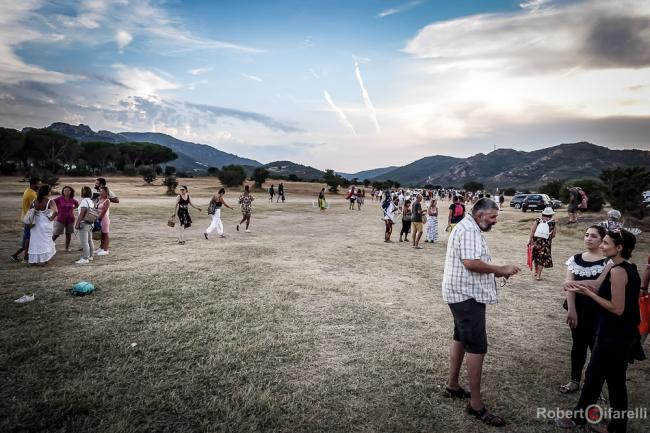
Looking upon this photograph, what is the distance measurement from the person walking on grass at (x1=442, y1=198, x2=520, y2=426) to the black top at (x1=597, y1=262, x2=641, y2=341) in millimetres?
1019

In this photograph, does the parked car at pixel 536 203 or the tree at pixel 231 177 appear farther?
the tree at pixel 231 177

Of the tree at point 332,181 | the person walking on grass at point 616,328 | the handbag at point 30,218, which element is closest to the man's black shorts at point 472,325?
the person walking on grass at point 616,328

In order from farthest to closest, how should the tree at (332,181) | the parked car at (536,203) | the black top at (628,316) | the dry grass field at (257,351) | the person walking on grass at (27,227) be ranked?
the tree at (332,181)
the parked car at (536,203)
the person walking on grass at (27,227)
the dry grass field at (257,351)
the black top at (628,316)

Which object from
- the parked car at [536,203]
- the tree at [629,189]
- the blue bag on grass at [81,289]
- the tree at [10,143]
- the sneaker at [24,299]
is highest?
the tree at [10,143]

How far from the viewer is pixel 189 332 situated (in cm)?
527

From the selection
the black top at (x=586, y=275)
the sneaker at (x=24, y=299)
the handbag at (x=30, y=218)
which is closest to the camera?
the black top at (x=586, y=275)

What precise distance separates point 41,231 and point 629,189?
24.5 meters

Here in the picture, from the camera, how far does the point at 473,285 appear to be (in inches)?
135

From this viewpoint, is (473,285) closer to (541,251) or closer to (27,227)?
(541,251)

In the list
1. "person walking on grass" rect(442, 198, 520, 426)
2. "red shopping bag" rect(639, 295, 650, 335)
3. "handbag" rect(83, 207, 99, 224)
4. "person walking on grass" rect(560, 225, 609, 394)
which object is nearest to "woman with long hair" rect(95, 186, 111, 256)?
"handbag" rect(83, 207, 99, 224)

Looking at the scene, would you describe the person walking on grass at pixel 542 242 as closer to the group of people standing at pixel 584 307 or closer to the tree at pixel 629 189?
the group of people standing at pixel 584 307

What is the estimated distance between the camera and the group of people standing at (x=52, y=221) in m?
8.38

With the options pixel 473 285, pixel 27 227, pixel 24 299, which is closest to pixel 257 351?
pixel 473 285

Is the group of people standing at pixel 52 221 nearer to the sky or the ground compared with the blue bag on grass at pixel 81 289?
nearer to the sky
